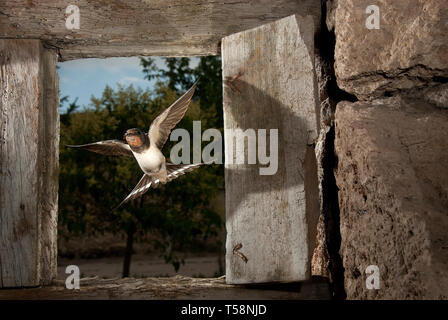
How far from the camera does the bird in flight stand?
6.13 ft

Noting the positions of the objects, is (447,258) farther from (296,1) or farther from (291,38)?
(296,1)

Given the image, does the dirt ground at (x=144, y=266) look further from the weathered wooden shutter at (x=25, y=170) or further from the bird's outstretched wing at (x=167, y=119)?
the bird's outstretched wing at (x=167, y=119)

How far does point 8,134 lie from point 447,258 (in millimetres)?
1879

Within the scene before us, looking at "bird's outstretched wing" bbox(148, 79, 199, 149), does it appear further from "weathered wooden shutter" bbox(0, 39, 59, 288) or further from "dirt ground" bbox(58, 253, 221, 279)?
"dirt ground" bbox(58, 253, 221, 279)

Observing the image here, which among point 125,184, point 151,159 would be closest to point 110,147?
point 151,159

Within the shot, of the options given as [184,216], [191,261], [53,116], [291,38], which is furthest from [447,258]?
[191,261]

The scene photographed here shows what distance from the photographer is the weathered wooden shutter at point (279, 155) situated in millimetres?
1799

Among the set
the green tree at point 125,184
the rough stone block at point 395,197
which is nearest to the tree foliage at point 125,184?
the green tree at point 125,184

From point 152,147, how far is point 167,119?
6.0 inches

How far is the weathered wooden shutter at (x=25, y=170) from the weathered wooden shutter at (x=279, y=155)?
34.6 inches

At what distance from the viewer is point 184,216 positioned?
5.37 meters

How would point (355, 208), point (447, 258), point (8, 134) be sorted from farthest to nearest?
1. point (8, 134)
2. point (355, 208)
3. point (447, 258)

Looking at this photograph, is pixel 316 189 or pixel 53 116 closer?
pixel 316 189

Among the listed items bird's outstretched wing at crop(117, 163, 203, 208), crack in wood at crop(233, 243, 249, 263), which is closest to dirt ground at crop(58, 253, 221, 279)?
bird's outstretched wing at crop(117, 163, 203, 208)
